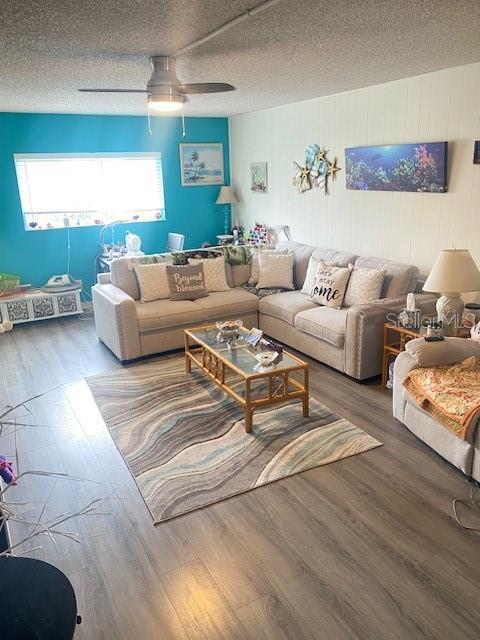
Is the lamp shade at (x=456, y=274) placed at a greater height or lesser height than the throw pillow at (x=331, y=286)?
greater

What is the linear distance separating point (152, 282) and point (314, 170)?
213 centimetres

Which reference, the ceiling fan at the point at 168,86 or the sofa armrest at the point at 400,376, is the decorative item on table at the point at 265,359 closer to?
the sofa armrest at the point at 400,376

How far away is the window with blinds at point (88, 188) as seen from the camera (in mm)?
6023

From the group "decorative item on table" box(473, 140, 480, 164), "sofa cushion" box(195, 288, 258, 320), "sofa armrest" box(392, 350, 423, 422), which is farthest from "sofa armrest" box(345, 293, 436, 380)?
"sofa cushion" box(195, 288, 258, 320)

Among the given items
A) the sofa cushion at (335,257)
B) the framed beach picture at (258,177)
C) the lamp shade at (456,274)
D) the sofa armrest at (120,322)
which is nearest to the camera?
the lamp shade at (456,274)

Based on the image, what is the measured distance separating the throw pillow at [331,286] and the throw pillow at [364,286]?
0.05 metres

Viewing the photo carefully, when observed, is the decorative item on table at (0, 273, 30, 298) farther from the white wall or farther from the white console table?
the white wall

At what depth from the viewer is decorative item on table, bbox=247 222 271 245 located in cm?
641

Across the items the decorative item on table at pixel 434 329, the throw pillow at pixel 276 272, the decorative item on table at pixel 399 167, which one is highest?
the decorative item on table at pixel 399 167

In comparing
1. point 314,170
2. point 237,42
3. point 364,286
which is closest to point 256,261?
point 314,170

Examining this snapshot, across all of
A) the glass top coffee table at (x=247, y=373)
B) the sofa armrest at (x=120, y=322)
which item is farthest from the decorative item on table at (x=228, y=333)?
the sofa armrest at (x=120, y=322)

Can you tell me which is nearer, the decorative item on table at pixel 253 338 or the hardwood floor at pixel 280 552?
the hardwood floor at pixel 280 552

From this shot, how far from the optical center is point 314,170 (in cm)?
536

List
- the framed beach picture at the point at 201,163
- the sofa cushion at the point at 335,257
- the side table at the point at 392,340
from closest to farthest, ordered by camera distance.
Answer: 1. the side table at the point at 392,340
2. the sofa cushion at the point at 335,257
3. the framed beach picture at the point at 201,163
